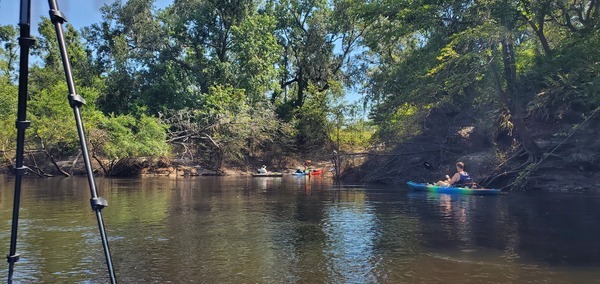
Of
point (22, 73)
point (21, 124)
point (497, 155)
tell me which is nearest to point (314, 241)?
point (21, 124)

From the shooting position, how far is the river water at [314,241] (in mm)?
7902

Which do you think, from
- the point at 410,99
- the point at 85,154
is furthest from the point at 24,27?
the point at 410,99

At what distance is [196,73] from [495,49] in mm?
26732

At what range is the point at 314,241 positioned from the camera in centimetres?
1063

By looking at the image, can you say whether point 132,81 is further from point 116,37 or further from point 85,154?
point 85,154

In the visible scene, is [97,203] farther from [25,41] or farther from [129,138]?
[129,138]

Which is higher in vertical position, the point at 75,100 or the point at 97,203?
the point at 75,100

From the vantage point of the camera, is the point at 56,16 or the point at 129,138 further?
the point at 129,138

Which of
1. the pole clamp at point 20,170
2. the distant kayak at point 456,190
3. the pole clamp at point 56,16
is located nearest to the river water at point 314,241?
the distant kayak at point 456,190

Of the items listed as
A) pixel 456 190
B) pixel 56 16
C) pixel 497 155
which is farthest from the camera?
pixel 497 155

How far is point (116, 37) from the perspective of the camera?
39156mm

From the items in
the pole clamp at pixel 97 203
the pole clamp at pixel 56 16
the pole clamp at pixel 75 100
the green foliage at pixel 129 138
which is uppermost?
the green foliage at pixel 129 138

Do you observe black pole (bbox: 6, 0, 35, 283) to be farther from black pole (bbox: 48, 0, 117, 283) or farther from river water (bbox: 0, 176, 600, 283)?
river water (bbox: 0, 176, 600, 283)

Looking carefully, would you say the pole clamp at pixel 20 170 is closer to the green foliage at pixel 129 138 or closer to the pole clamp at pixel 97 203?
the pole clamp at pixel 97 203
